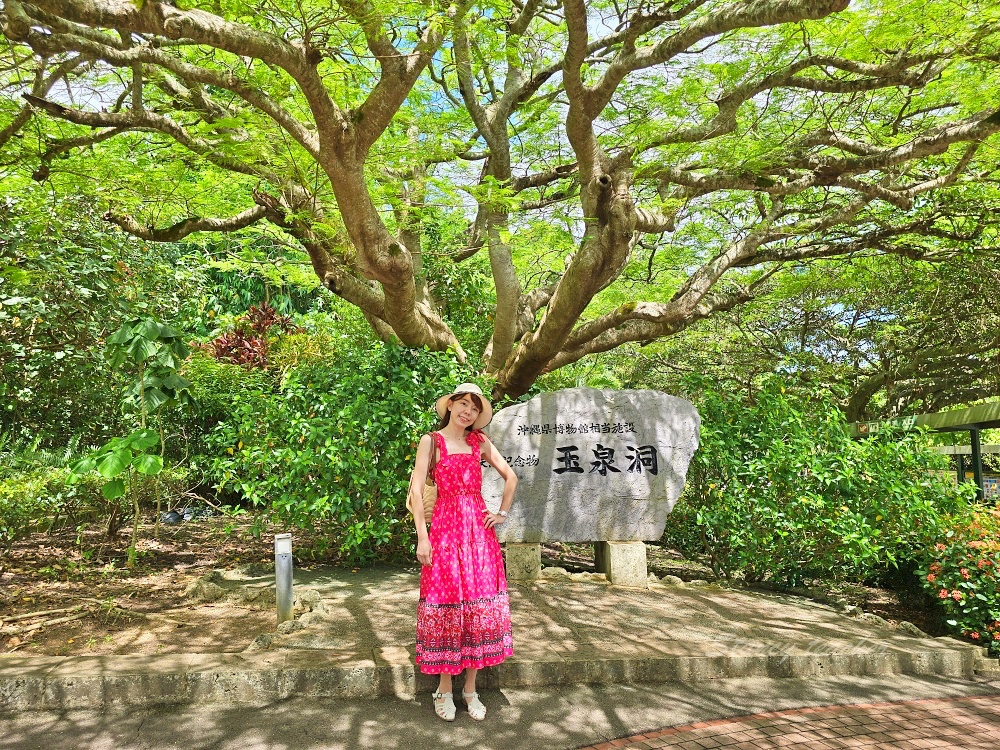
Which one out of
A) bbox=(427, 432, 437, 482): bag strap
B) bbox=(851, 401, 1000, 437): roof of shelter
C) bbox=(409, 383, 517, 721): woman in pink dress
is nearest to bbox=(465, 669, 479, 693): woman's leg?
bbox=(409, 383, 517, 721): woman in pink dress

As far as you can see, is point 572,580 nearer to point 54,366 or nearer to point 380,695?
point 380,695

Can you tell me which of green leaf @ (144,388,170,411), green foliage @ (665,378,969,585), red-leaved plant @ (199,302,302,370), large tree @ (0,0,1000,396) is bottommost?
green foliage @ (665,378,969,585)

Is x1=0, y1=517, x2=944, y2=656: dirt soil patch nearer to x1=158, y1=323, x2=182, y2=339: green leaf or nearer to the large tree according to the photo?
x1=158, y1=323, x2=182, y2=339: green leaf

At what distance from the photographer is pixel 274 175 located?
668 centimetres

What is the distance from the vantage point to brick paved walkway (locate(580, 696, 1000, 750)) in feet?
11.5

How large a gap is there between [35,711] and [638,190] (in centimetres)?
770

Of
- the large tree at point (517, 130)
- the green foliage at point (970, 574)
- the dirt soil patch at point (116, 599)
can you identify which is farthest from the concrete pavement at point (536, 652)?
the large tree at point (517, 130)

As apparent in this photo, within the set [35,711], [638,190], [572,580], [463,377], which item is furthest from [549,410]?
[35,711]

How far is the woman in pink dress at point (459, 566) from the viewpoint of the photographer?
3.71 m

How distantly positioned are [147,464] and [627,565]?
429 centimetres

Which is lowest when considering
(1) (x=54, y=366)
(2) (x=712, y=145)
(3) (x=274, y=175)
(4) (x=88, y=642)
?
(4) (x=88, y=642)

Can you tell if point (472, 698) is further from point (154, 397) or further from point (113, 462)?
point (154, 397)

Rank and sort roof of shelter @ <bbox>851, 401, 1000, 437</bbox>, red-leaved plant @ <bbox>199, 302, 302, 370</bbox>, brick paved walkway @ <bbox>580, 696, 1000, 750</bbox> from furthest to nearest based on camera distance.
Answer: red-leaved plant @ <bbox>199, 302, 302, 370</bbox>, roof of shelter @ <bbox>851, 401, 1000, 437</bbox>, brick paved walkway @ <bbox>580, 696, 1000, 750</bbox>

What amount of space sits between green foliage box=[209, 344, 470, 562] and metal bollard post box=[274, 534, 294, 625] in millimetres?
1447
